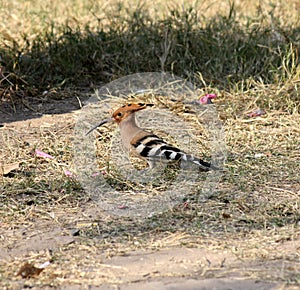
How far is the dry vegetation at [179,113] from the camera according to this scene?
10.6ft

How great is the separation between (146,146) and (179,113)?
114 centimetres

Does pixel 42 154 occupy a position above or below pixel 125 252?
above

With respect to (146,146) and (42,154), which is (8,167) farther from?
(146,146)

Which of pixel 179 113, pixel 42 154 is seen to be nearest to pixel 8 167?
pixel 42 154

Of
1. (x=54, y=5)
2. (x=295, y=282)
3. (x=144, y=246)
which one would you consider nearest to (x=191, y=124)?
(x=144, y=246)

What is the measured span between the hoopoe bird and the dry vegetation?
0.24 meters

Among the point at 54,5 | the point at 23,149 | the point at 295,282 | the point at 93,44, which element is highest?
the point at 54,5

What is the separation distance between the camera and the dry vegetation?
3225 mm

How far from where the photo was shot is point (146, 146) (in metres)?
4.11

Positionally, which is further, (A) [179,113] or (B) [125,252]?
(A) [179,113]

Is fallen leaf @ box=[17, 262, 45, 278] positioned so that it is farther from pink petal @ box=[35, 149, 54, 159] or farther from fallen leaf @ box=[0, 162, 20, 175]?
pink petal @ box=[35, 149, 54, 159]

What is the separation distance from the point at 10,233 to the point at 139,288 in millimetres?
881

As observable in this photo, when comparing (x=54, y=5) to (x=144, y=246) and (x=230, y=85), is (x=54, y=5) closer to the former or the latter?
(x=230, y=85)

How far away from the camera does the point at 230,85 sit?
18.2 ft
